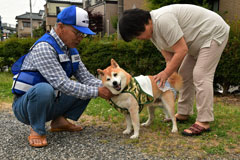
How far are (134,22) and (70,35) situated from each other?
29.0 inches

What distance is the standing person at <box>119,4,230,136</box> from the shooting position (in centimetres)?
257

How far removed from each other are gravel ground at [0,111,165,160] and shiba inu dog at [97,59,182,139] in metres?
0.34

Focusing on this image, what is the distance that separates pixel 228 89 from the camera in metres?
5.84

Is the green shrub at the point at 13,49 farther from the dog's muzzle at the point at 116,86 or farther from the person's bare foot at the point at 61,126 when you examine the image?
the dog's muzzle at the point at 116,86

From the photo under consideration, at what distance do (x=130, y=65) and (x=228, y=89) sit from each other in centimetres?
253

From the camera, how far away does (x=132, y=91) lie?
2.76 m

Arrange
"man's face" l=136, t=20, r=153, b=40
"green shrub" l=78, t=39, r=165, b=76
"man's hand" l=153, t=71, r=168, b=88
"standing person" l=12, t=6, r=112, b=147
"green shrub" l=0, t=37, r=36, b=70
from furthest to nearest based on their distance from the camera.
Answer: "green shrub" l=0, t=37, r=36, b=70 → "green shrub" l=78, t=39, r=165, b=76 → "man's hand" l=153, t=71, r=168, b=88 → "man's face" l=136, t=20, r=153, b=40 → "standing person" l=12, t=6, r=112, b=147

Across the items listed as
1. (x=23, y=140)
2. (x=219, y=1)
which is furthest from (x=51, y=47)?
(x=219, y=1)

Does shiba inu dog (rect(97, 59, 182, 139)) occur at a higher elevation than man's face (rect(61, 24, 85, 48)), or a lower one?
lower

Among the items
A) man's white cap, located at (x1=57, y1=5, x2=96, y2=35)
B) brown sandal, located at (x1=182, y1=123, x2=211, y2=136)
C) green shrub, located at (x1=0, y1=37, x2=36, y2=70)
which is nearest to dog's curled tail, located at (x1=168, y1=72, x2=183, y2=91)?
brown sandal, located at (x1=182, y1=123, x2=211, y2=136)

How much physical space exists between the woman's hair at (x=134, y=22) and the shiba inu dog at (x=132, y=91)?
1.27 feet

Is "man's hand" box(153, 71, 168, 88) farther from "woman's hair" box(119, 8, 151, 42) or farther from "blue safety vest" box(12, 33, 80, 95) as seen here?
"blue safety vest" box(12, 33, 80, 95)

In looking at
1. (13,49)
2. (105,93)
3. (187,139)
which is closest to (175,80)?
(187,139)

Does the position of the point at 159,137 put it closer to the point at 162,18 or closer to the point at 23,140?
the point at 162,18
